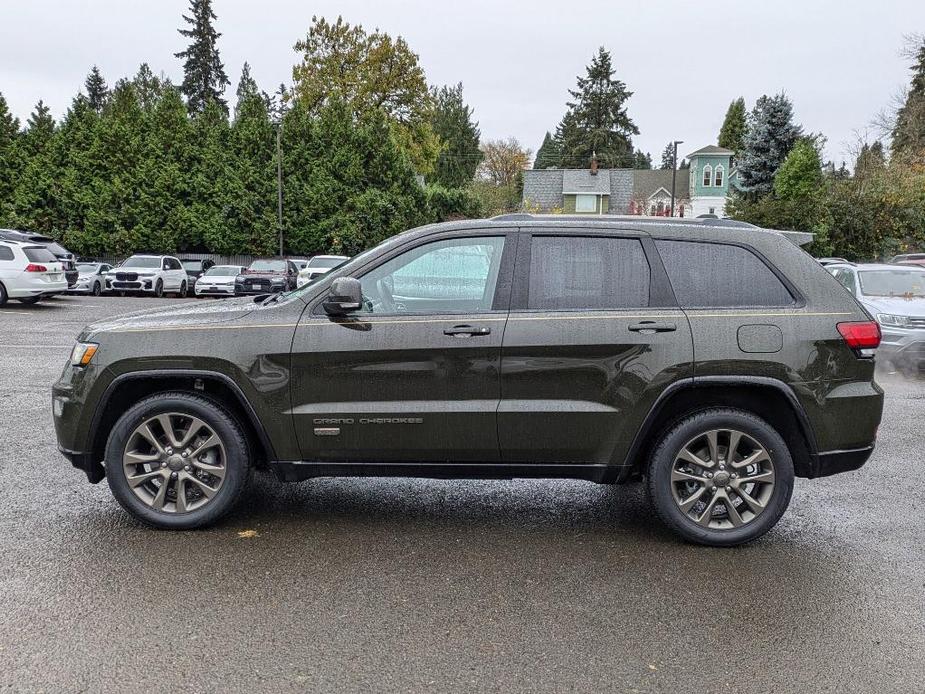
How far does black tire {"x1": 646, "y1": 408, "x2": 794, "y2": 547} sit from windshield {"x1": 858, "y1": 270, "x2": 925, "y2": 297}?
9408 mm

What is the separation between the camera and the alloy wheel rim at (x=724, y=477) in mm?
4395

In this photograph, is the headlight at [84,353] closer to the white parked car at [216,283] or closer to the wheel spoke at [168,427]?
the wheel spoke at [168,427]

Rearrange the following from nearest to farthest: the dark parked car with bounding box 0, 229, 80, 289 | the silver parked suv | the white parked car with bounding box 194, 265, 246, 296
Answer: the silver parked suv < the dark parked car with bounding box 0, 229, 80, 289 < the white parked car with bounding box 194, 265, 246, 296

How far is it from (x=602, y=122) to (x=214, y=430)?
79290mm

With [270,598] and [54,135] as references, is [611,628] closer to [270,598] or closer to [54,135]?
[270,598]

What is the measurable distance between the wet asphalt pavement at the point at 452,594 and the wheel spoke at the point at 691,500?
240 mm

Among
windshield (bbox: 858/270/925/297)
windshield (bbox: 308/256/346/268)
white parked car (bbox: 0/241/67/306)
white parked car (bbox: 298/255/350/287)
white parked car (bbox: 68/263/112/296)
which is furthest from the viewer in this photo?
white parked car (bbox: 68/263/112/296)

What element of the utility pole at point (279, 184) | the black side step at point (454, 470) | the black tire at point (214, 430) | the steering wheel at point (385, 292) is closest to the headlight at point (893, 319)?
the black side step at point (454, 470)

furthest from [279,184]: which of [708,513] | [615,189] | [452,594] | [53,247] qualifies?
[615,189]

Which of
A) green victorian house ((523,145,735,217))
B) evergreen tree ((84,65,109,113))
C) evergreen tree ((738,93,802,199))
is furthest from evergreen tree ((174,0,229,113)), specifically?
evergreen tree ((738,93,802,199))

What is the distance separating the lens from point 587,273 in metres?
4.50

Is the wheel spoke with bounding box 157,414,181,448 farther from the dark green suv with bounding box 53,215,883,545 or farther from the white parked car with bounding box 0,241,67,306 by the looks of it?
the white parked car with bounding box 0,241,67,306

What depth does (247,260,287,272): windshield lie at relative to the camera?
27344 mm

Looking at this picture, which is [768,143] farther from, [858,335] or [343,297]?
[343,297]
